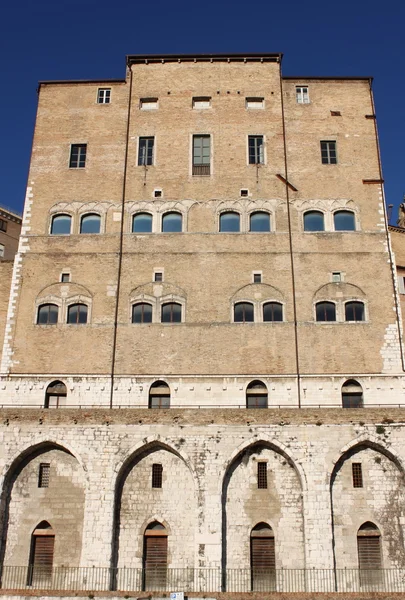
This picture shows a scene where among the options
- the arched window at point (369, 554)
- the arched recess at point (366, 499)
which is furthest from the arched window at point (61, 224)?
the arched window at point (369, 554)

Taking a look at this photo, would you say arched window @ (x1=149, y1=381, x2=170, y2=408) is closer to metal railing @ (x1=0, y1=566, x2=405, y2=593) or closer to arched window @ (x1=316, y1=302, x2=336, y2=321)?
metal railing @ (x1=0, y1=566, x2=405, y2=593)

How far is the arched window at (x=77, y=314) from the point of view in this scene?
107 feet

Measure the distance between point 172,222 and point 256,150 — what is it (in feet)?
18.3

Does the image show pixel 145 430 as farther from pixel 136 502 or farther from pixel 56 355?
pixel 56 355

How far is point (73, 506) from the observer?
26.4 m

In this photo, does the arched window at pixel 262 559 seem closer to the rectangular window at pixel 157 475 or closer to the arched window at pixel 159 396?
the rectangular window at pixel 157 475

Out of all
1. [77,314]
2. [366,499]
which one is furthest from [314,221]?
[366,499]

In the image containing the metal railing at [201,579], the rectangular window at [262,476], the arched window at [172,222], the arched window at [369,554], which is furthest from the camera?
the arched window at [172,222]

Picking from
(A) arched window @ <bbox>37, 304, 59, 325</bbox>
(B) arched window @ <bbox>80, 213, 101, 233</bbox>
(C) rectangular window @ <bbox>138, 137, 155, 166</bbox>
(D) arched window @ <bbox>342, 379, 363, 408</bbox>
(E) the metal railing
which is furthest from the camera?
(C) rectangular window @ <bbox>138, 137, 155, 166</bbox>

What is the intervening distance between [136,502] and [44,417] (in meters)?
4.68

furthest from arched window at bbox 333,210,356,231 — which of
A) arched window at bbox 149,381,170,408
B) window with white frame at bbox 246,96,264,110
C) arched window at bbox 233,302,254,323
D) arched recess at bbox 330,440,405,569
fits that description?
arched recess at bbox 330,440,405,569

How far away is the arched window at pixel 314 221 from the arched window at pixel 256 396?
8.08 meters

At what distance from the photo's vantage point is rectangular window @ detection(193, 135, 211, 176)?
35562mm

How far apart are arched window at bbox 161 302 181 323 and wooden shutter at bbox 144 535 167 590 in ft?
32.3
